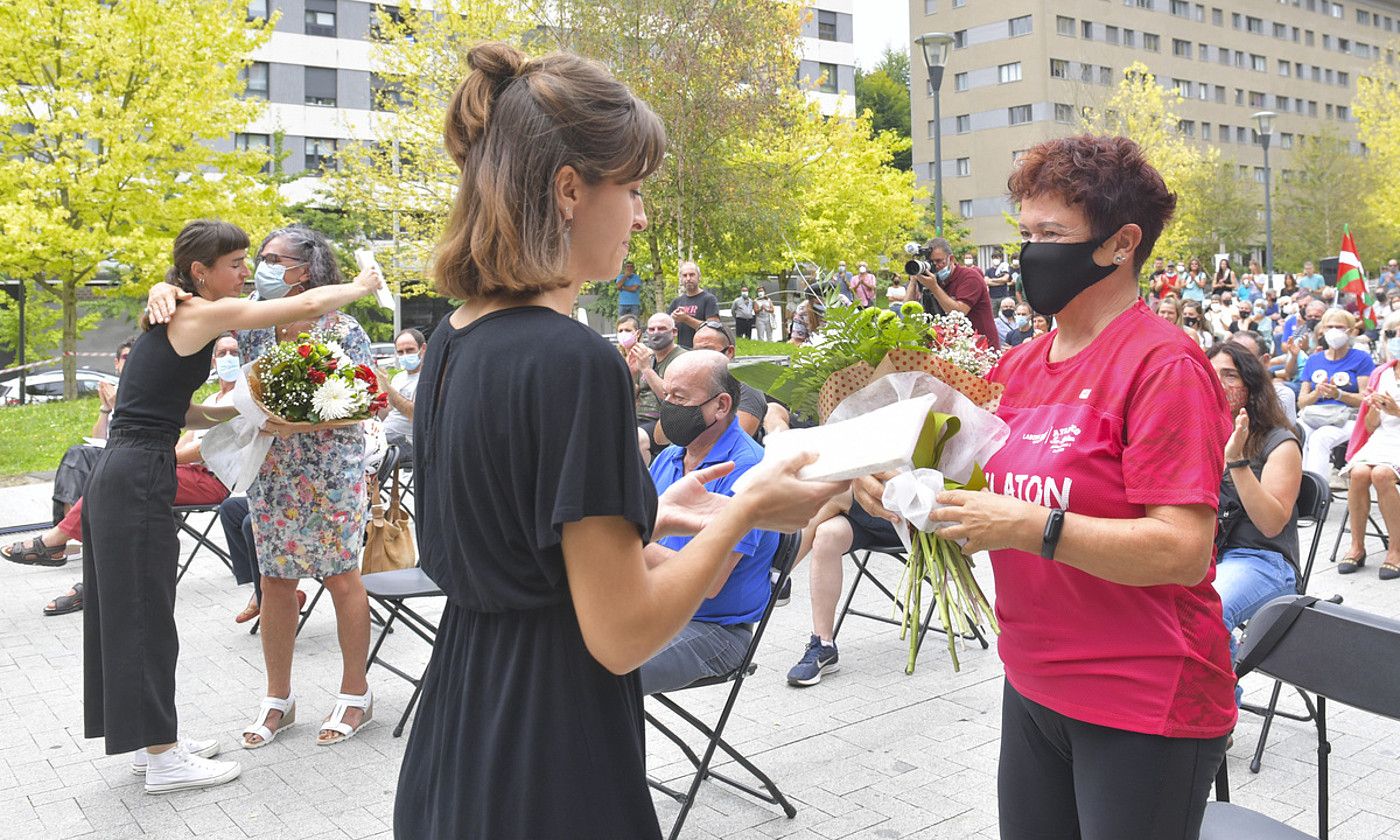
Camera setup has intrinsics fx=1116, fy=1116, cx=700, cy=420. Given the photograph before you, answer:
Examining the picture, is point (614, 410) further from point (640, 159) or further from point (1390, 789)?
point (1390, 789)

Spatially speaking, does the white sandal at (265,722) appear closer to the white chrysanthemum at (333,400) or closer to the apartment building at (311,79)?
the white chrysanthemum at (333,400)

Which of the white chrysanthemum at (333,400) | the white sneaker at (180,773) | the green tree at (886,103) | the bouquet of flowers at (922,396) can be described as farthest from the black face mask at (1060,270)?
the green tree at (886,103)

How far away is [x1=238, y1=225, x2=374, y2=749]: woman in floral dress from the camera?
4820 mm

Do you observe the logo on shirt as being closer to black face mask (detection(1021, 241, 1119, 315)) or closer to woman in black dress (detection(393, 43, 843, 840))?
black face mask (detection(1021, 241, 1119, 315))

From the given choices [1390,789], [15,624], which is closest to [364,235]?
[15,624]

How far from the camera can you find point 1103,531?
2012mm

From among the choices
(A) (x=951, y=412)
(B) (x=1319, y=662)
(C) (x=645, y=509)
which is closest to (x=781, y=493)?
(C) (x=645, y=509)

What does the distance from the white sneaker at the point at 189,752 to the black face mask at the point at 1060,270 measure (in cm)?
394

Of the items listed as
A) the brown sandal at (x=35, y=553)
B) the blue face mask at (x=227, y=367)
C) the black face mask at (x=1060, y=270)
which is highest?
the black face mask at (x=1060, y=270)

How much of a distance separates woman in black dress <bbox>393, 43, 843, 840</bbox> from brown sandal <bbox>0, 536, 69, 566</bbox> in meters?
7.55

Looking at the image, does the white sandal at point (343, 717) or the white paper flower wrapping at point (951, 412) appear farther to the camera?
the white sandal at point (343, 717)

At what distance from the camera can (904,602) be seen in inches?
98.3

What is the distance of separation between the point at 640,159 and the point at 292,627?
3.90 meters

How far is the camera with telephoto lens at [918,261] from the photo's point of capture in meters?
8.40
